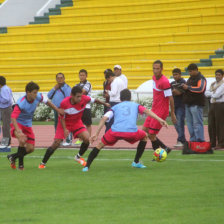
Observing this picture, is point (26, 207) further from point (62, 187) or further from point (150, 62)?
point (150, 62)

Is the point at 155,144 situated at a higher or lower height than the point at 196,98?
lower

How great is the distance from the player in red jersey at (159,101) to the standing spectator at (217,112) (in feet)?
7.45

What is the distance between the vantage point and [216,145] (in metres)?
15.8

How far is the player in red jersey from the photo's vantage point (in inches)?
520

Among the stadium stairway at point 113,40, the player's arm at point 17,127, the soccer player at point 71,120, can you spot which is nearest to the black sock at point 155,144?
the soccer player at point 71,120

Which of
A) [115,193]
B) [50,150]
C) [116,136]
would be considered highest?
[116,136]

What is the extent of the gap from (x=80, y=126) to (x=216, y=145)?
15.2 feet

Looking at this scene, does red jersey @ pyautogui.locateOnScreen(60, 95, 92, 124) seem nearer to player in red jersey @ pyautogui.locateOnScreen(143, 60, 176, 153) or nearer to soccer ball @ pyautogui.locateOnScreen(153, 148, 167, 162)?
soccer ball @ pyautogui.locateOnScreen(153, 148, 167, 162)

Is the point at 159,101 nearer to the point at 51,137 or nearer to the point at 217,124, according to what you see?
the point at 217,124

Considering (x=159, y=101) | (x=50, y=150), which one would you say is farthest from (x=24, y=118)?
(x=159, y=101)

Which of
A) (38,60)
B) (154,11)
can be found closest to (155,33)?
(154,11)

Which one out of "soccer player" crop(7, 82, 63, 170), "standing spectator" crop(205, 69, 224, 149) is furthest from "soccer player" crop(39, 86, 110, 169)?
"standing spectator" crop(205, 69, 224, 149)

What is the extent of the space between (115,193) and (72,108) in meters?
3.25

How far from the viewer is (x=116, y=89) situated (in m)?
16.5
